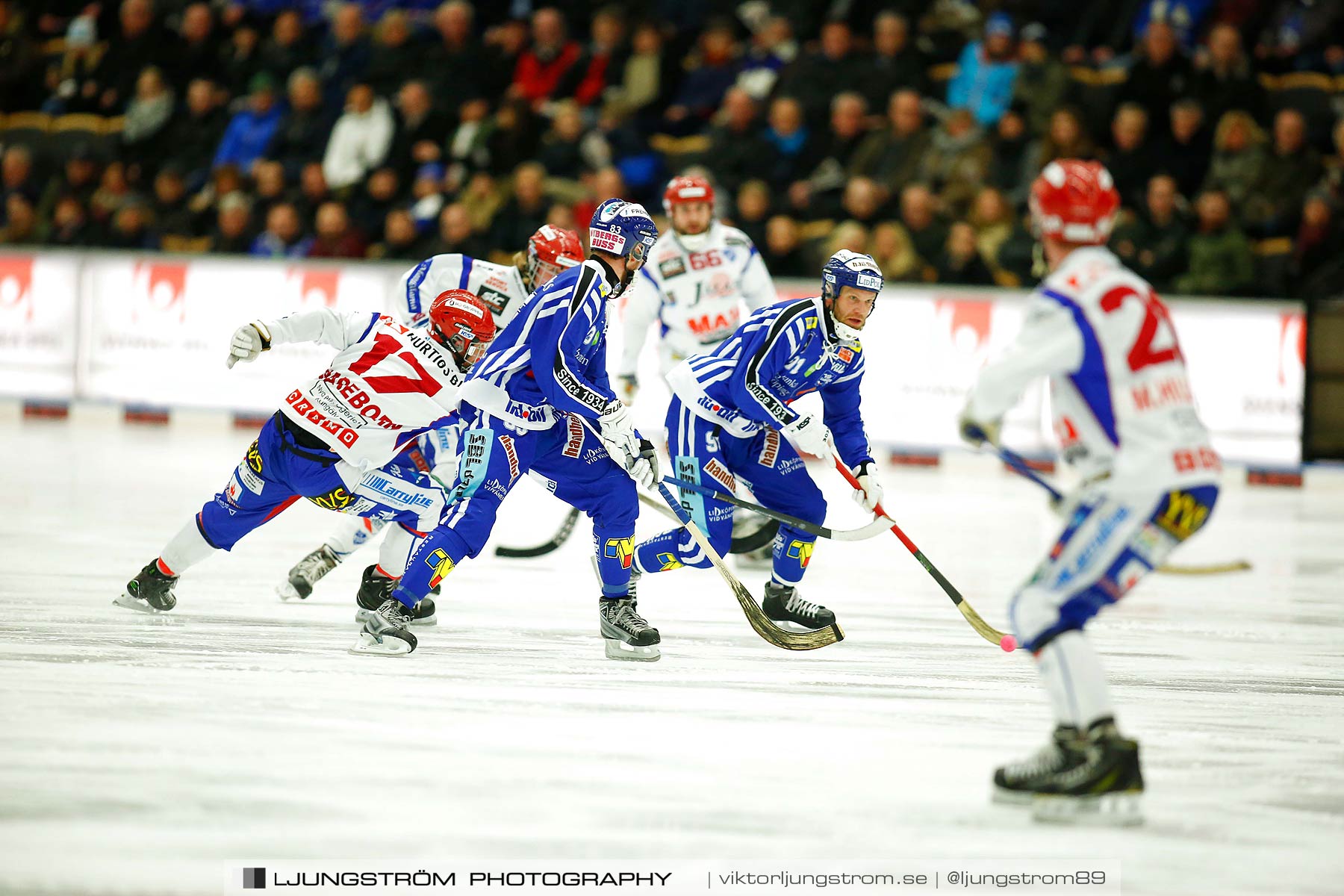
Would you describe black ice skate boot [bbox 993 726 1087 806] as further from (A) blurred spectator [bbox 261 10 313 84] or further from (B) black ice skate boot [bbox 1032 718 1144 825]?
(A) blurred spectator [bbox 261 10 313 84]

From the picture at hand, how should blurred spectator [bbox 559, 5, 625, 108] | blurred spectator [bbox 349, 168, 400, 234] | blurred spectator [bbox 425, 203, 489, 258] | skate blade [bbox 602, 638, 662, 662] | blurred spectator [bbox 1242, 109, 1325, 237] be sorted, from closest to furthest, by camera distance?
skate blade [bbox 602, 638, 662, 662], blurred spectator [bbox 1242, 109, 1325, 237], blurred spectator [bbox 425, 203, 489, 258], blurred spectator [bbox 349, 168, 400, 234], blurred spectator [bbox 559, 5, 625, 108]

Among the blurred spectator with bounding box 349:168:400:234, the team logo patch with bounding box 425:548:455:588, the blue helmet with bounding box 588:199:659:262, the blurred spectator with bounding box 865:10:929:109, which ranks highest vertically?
the blurred spectator with bounding box 865:10:929:109

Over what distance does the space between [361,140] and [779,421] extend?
9635 mm

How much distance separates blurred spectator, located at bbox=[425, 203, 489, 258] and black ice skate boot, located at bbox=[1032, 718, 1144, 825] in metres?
9.80

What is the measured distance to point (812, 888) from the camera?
322 centimetres

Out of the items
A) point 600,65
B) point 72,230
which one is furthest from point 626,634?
point 72,230

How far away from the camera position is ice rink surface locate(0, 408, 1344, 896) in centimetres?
345

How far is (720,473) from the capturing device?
6.48 m

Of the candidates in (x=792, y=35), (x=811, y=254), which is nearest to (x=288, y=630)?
(x=811, y=254)

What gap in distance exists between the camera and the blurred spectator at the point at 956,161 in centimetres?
1306

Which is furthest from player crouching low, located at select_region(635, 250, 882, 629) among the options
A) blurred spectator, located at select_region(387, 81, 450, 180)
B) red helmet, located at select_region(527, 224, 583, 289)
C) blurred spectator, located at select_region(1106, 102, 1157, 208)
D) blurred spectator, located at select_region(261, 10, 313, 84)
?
blurred spectator, located at select_region(261, 10, 313, 84)

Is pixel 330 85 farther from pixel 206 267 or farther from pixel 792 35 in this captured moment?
pixel 792 35

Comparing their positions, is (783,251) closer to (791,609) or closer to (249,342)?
(791,609)

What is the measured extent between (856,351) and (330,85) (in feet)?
35.7
